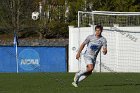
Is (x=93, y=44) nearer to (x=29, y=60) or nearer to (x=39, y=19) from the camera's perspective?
(x=29, y=60)

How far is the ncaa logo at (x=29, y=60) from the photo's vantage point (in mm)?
33250

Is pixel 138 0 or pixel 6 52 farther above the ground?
pixel 138 0

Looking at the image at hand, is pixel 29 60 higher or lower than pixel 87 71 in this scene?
lower

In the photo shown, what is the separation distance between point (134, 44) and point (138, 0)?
47.4 feet

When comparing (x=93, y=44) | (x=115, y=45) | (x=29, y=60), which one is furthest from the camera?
(x=29, y=60)

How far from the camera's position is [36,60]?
33375mm

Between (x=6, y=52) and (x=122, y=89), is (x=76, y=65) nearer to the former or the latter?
(x=6, y=52)

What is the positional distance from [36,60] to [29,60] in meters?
0.42

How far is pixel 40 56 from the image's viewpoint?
33500 millimetres

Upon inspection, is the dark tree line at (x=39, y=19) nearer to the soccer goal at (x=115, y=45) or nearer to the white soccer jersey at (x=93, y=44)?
the soccer goal at (x=115, y=45)

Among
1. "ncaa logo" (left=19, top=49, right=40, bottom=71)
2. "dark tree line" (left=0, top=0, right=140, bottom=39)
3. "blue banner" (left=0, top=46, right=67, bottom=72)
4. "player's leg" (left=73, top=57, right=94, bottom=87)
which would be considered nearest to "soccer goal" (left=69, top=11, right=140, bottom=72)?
"blue banner" (left=0, top=46, right=67, bottom=72)

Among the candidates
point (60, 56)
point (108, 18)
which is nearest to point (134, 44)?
point (108, 18)

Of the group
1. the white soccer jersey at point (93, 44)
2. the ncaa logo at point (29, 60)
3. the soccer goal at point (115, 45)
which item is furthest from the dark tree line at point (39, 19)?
the white soccer jersey at point (93, 44)

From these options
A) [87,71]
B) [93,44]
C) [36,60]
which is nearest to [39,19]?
[36,60]
